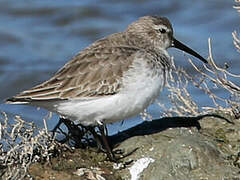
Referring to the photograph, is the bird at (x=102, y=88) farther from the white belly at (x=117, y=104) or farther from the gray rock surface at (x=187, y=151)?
the gray rock surface at (x=187, y=151)

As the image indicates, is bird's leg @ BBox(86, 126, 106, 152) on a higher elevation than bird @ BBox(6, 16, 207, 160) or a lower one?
lower

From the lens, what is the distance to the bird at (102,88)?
5660 millimetres

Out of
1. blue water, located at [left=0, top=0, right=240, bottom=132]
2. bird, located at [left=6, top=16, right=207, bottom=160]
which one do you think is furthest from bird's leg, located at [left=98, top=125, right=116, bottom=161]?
blue water, located at [left=0, top=0, right=240, bottom=132]

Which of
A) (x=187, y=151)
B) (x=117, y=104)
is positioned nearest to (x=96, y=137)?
(x=117, y=104)

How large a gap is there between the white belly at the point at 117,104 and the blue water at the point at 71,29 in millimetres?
5145

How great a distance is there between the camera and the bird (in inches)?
223

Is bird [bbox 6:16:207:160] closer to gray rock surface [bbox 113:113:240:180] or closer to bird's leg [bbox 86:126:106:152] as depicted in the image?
bird's leg [bbox 86:126:106:152]

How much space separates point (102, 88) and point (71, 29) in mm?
8515

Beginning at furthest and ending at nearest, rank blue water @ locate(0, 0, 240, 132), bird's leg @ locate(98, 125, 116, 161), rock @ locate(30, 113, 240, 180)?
blue water @ locate(0, 0, 240, 132)
bird's leg @ locate(98, 125, 116, 161)
rock @ locate(30, 113, 240, 180)

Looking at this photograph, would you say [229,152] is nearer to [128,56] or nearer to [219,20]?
[128,56]

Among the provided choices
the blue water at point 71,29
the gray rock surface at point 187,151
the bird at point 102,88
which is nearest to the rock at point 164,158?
the gray rock surface at point 187,151

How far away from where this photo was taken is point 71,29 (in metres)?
14.2

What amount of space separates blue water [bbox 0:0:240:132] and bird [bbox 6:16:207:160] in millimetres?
5014

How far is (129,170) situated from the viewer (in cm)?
540
